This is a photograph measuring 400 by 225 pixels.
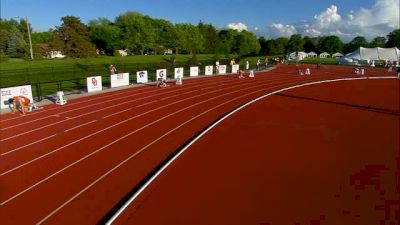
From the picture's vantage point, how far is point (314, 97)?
→ 23.2 metres

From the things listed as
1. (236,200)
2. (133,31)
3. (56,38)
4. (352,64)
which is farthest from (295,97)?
(133,31)

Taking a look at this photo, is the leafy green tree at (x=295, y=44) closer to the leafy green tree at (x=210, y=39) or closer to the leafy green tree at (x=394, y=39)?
the leafy green tree at (x=394, y=39)

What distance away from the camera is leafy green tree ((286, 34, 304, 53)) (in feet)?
441

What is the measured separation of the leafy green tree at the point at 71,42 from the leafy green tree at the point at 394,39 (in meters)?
118

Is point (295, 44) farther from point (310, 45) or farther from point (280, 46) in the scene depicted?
point (310, 45)

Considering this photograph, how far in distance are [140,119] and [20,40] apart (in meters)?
63.2

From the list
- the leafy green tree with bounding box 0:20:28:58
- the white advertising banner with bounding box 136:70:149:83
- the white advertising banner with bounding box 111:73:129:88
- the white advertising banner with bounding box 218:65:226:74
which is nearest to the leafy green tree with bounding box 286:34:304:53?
the white advertising banner with bounding box 218:65:226:74

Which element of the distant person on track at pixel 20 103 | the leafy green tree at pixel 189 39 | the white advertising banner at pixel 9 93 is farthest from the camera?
the leafy green tree at pixel 189 39

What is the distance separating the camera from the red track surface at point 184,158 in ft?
23.8

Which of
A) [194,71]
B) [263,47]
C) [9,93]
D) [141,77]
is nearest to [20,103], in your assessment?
[9,93]

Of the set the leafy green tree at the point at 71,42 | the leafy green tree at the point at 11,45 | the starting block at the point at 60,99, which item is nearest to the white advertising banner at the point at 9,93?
the starting block at the point at 60,99

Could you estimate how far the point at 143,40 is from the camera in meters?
85.4

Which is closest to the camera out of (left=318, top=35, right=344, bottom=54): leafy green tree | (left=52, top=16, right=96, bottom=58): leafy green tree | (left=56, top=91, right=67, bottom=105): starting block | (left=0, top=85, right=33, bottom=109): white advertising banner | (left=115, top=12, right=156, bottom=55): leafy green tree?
(left=0, top=85, right=33, bottom=109): white advertising banner

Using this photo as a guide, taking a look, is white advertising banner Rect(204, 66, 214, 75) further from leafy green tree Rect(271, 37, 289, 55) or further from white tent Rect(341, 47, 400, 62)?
leafy green tree Rect(271, 37, 289, 55)
